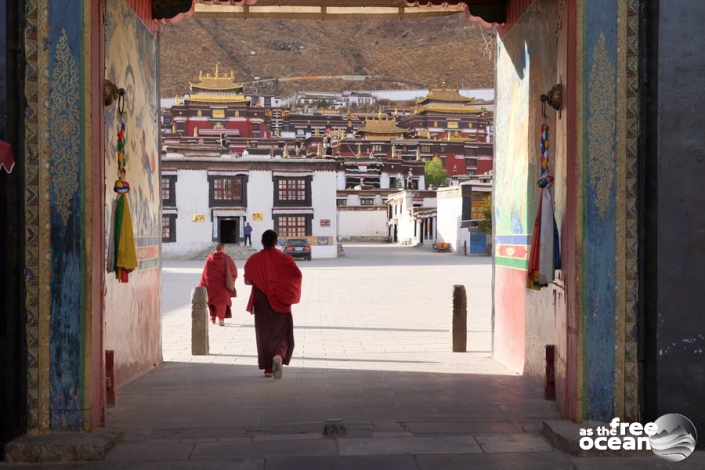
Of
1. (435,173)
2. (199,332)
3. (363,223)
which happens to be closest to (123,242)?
(199,332)

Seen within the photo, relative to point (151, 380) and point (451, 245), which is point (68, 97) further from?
point (451, 245)

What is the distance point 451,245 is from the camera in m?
45.3

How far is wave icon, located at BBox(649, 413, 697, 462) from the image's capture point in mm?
5094

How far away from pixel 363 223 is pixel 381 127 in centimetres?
1350

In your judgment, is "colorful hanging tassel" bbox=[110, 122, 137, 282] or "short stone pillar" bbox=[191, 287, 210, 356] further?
"short stone pillar" bbox=[191, 287, 210, 356]

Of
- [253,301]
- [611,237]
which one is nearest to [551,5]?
[611,237]

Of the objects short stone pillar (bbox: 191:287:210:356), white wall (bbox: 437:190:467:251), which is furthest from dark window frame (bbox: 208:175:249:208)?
short stone pillar (bbox: 191:287:210:356)

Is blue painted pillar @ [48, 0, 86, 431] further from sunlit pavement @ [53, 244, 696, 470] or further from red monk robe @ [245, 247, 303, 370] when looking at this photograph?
red monk robe @ [245, 247, 303, 370]

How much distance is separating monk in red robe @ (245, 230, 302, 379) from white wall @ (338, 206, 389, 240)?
169ft

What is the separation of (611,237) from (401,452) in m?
1.89

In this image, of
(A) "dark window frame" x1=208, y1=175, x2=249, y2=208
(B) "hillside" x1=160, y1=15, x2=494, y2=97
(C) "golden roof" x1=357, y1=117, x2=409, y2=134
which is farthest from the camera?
(B) "hillside" x1=160, y1=15, x2=494, y2=97

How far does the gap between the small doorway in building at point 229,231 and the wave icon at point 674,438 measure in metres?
35.1

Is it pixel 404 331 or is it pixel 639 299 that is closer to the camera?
pixel 639 299

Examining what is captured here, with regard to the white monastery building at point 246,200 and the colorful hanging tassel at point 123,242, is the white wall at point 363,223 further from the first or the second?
the colorful hanging tassel at point 123,242
